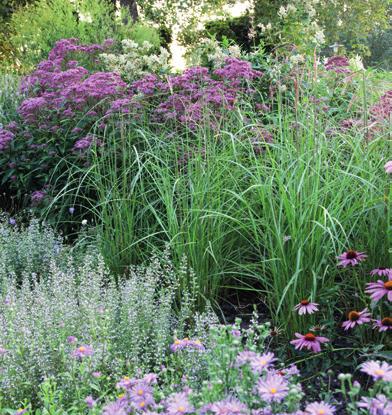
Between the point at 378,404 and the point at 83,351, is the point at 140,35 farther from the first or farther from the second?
the point at 378,404

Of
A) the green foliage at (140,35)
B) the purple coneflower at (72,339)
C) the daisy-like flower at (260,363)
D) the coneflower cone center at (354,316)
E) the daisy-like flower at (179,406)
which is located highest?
the green foliage at (140,35)

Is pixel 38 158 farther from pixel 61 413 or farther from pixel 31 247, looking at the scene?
pixel 61 413

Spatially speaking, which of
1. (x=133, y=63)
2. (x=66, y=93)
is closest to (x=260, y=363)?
(x=66, y=93)

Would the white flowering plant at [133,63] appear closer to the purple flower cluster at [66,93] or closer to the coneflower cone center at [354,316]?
the purple flower cluster at [66,93]

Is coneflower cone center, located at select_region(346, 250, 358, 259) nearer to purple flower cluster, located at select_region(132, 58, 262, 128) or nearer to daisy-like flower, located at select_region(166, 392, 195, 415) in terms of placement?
daisy-like flower, located at select_region(166, 392, 195, 415)

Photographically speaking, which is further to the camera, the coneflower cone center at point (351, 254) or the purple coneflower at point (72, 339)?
the coneflower cone center at point (351, 254)

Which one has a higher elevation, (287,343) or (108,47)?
(108,47)

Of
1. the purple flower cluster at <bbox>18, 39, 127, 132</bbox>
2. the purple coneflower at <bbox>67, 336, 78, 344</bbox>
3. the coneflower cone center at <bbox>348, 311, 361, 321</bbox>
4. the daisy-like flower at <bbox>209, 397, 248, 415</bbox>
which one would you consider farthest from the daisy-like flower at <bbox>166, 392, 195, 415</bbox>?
the purple flower cluster at <bbox>18, 39, 127, 132</bbox>

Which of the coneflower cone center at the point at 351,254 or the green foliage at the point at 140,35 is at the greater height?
the green foliage at the point at 140,35

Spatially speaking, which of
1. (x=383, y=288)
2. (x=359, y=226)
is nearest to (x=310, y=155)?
(x=359, y=226)

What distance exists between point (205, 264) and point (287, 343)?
2.44 ft

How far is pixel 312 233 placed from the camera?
267 centimetres

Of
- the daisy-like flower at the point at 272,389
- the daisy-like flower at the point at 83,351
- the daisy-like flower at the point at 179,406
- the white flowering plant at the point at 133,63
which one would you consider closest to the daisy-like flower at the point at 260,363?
the daisy-like flower at the point at 272,389

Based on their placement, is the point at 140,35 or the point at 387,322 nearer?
the point at 387,322
